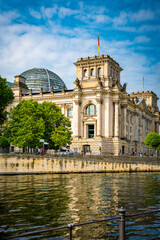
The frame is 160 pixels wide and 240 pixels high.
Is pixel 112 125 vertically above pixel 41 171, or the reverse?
pixel 112 125

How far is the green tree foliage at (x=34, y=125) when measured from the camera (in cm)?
6025

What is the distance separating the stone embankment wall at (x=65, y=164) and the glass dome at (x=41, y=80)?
2938 inches

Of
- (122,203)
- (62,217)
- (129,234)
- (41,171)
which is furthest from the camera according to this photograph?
(41,171)

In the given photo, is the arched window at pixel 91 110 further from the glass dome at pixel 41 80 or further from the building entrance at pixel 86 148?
the glass dome at pixel 41 80

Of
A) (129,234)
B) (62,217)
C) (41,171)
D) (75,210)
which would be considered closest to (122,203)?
(75,210)

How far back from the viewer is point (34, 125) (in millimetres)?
61000

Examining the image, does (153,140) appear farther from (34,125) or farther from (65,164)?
(65,164)

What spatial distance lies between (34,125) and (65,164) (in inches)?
446

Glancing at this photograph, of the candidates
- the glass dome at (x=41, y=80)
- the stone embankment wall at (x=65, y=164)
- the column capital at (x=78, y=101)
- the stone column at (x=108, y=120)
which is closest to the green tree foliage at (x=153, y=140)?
the stone column at (x=108, y=120)

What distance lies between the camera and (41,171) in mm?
53312

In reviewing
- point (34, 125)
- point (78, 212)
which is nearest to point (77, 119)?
point (34, 125)

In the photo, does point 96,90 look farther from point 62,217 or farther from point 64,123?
point 62,217

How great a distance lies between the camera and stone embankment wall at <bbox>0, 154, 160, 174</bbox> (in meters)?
52.5

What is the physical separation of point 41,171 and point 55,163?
275cm
